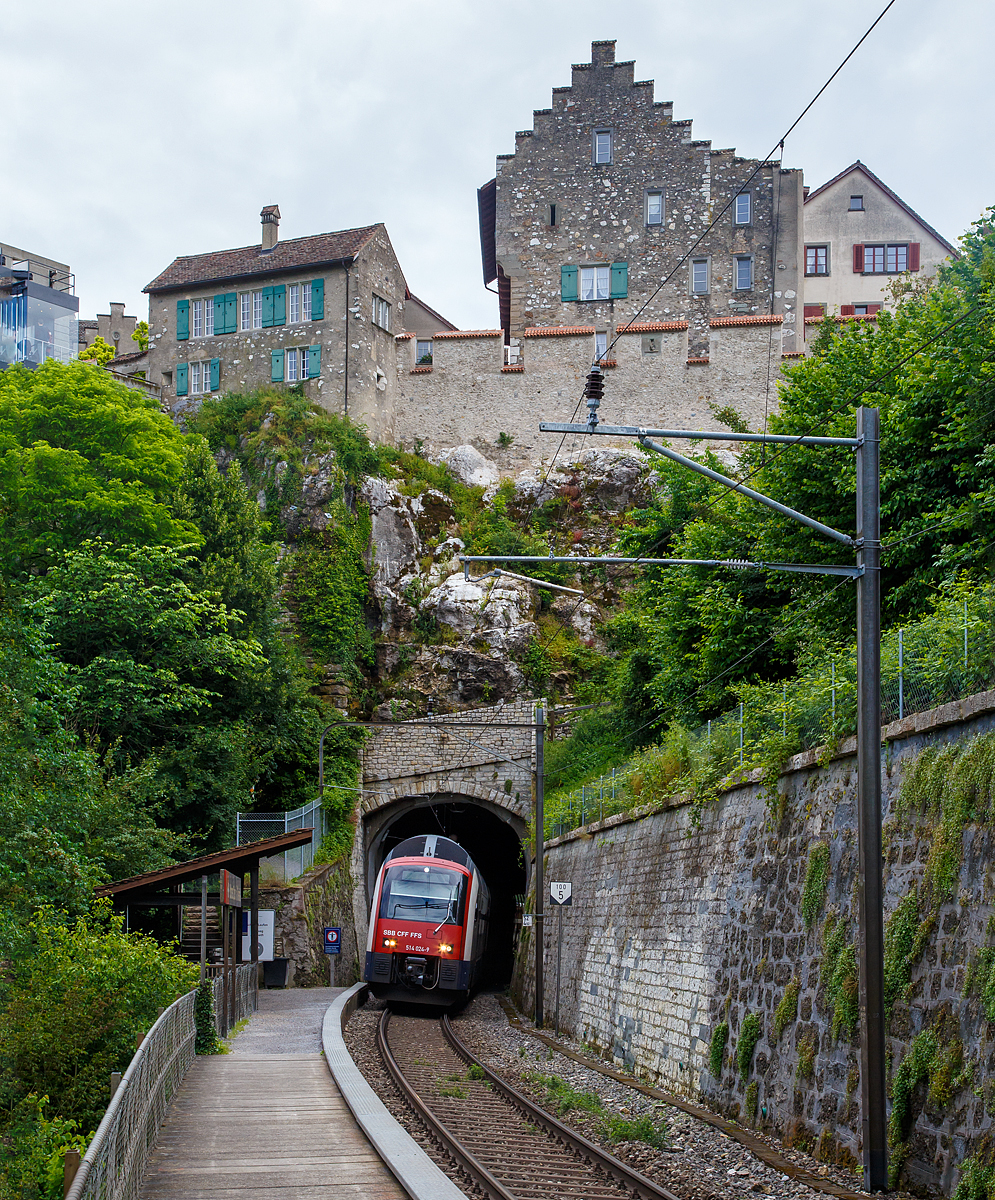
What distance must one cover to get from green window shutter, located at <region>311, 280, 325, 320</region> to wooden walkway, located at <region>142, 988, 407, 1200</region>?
33930 millimetres

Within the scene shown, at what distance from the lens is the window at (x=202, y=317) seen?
47.2 meters

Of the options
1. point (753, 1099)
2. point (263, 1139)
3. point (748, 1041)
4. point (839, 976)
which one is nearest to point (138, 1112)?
point (263, 1139)

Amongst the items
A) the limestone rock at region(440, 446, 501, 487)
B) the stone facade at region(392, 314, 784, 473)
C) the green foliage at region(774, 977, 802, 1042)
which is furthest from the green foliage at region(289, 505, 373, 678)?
the green foliage at region(774, 977, 802, 1042)

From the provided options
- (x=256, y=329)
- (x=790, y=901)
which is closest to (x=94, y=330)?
(x=256, y=329)

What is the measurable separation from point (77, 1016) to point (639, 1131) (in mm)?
5363

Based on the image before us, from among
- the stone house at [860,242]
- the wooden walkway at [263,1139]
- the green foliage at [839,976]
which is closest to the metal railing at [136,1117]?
the wooden walkway at [263,1139]

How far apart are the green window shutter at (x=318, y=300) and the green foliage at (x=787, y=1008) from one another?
122ft

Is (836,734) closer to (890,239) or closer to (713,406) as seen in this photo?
(713,406)

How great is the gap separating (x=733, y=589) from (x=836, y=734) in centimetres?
1170

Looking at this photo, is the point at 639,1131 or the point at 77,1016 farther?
the point at 639,1131

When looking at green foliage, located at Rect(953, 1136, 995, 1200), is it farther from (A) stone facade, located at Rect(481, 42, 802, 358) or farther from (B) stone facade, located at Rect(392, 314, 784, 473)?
(A) stone facade, located at Rect(481, 42, 802, 358)

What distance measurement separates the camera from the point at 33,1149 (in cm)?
840

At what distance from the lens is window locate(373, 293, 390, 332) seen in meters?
45.3

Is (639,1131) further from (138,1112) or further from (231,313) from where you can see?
(231,313)
